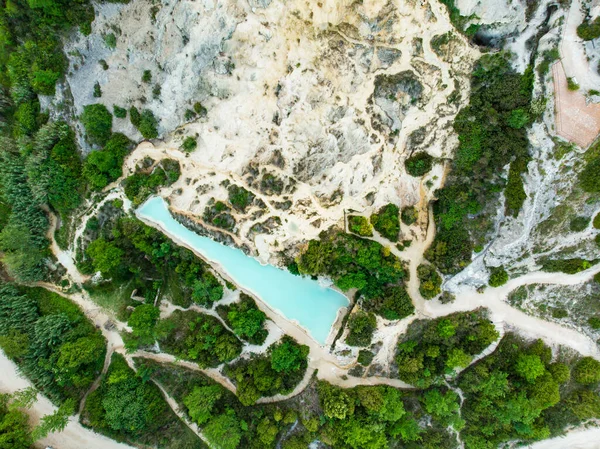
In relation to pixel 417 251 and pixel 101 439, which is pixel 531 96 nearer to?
pixel 417 251

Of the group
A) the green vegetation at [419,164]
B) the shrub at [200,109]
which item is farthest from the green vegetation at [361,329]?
the shrub at [200,109]

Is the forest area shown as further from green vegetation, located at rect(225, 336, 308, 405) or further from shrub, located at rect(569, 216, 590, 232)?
shrub, located at rect(569, 216, 590, 232)

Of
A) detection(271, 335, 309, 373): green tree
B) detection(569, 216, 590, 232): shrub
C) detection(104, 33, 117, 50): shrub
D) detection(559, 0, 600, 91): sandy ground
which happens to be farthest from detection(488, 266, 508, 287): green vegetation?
detection(104, 33, 117, 50): shrub

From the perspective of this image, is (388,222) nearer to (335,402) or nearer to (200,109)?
(335,402)

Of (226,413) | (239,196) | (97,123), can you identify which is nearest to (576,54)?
(239,196)

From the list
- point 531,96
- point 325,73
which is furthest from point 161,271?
point 531,96

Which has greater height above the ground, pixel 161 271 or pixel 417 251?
pixel 417 251
